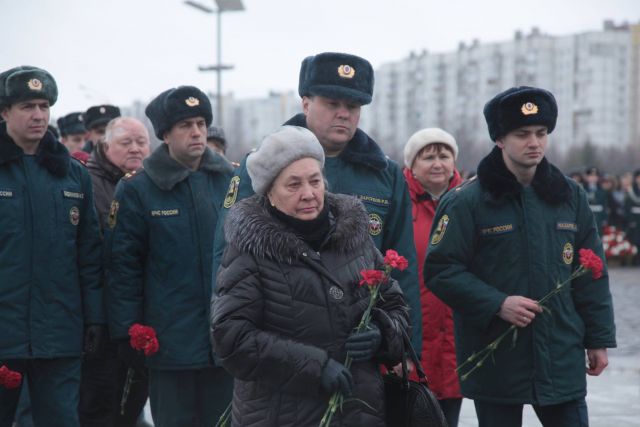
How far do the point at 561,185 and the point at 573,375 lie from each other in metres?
0.90

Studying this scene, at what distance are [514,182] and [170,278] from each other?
1903 mm

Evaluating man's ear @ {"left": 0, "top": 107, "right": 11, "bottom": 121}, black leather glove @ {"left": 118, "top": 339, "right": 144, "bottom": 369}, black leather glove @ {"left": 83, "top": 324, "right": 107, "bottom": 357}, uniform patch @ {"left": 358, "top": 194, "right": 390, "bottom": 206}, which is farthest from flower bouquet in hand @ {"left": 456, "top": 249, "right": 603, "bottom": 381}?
man's ear @ {"left": 0, "top": 107, "right": 11, "bottom": 121}

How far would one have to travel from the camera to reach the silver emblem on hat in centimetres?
385

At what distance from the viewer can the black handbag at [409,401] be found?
3.84 m

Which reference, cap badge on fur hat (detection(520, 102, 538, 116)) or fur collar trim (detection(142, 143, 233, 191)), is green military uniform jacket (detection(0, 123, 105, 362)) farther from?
cap badge on fur hat (detection(520, 102, 538, 116))

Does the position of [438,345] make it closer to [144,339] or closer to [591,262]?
[591,262]

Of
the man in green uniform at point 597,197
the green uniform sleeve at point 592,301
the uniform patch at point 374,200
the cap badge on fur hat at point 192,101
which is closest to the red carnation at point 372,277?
the uniform patch at point 374,200

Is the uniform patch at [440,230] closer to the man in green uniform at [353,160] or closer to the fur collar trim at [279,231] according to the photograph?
the man in green uniform at [353,160]

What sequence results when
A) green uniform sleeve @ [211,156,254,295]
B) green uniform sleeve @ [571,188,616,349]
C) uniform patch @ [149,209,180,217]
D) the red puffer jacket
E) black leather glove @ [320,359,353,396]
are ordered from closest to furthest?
1. black leather glove @ [320,359,353,396]
2. green uniform sleeve @ [211,156,254,295]
3. green uniform sleeve @ [571,188,616,349]
4. uniform patch @ [149,209,180,217]
5. the red puffer jacket

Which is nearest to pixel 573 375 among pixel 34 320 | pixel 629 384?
pixel 34 320

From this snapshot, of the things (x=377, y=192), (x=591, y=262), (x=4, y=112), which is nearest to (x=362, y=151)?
(x=377, y=192)

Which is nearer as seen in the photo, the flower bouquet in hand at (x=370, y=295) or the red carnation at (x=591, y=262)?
the flower bouquet in hand at (x=370, y=295)

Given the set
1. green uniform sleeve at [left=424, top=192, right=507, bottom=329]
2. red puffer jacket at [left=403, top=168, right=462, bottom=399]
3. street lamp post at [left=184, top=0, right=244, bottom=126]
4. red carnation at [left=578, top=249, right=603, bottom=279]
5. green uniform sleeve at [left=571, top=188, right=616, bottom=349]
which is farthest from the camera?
street lamp post at [left=184, top=0, right=244, bottom=126]

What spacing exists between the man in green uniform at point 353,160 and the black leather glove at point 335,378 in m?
1.16
